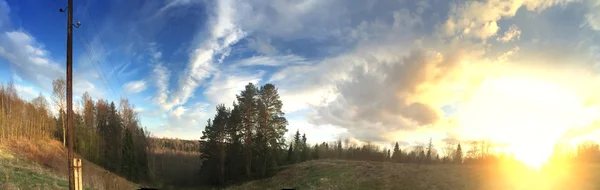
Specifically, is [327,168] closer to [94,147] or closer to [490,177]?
[490,177]

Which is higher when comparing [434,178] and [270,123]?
[270,123]

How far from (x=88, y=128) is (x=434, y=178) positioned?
219 ft

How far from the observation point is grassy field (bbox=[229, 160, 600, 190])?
31000 mm

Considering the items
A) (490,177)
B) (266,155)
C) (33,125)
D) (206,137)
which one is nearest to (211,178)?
(206,137)

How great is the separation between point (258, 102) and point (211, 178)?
68.1 feet

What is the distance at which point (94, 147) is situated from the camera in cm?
6538

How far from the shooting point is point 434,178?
35875mm

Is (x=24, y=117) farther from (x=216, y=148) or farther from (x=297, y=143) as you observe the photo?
(x=297, y=143)

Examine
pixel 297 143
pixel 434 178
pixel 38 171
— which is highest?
pixel 38 171

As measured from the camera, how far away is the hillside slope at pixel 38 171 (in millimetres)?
23078

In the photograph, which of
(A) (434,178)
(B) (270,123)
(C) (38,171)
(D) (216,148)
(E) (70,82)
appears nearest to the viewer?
(E) (70,82)

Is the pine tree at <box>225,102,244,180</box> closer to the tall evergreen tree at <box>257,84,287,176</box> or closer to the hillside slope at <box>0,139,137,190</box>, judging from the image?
the tall evergreen tree at <box>257,84,287,176</box>

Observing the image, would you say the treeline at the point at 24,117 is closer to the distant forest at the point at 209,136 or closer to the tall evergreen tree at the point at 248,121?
the distant forest at the point at 209,136

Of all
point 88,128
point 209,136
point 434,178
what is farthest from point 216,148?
point 434,178
